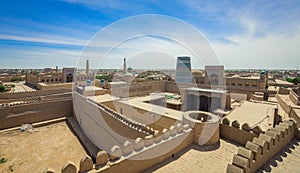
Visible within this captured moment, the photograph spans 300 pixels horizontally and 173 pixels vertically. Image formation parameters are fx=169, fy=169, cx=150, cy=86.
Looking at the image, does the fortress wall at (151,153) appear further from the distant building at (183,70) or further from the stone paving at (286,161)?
the distant building at (183,70)

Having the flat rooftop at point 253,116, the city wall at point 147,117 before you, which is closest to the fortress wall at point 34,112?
the city wall at point 147,117

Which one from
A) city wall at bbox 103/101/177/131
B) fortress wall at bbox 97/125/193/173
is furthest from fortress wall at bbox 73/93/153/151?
city wall at bbox 103/101/177/131

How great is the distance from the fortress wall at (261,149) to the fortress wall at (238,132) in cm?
70

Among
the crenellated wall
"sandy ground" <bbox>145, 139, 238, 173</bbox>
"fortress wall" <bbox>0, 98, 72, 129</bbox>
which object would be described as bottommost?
"fortress wall" <bbox>0, 98, 72, 129</bbox>

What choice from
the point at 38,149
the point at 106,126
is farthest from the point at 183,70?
the point at 38,149

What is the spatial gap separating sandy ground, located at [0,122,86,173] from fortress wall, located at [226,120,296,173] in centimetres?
719

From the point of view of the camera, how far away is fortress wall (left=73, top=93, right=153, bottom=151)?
7611 mm

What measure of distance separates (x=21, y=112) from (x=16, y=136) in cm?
256

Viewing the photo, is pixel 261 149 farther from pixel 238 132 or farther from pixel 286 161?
pixel 238 132

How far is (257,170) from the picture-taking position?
4176 mm

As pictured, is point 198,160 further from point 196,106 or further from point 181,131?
point 196,106

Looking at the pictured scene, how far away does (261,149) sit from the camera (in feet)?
14.0

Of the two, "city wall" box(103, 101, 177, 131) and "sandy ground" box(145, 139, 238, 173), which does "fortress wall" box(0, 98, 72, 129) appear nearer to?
"city wall" box(103, 101, 177, 131)

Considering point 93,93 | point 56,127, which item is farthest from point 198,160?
point 93,93
